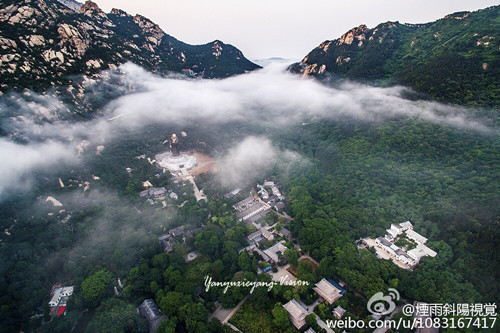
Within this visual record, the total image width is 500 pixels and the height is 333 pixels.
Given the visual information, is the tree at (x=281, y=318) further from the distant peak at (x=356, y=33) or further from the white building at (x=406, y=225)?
the distant peak at (x=356, y=33)

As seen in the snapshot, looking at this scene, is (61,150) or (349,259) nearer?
(349,259)

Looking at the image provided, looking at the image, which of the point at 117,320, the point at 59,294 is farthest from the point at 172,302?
the point at 59,294

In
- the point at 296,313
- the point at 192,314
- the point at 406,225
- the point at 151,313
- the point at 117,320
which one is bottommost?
the point at 151,313

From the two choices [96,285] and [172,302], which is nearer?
[172,302]

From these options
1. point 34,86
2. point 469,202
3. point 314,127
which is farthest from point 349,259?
point 34,86

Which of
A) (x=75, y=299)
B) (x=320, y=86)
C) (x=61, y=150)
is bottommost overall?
(x=75, y=299)

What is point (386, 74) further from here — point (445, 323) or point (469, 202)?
point (445, 323)

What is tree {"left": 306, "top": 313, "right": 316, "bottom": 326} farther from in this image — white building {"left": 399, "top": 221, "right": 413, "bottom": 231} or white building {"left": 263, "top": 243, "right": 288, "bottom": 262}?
white building {"left": 399, "top": 221, "right": 413, "bottom": 231}

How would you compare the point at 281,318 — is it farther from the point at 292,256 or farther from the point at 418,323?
the point at 418,323
